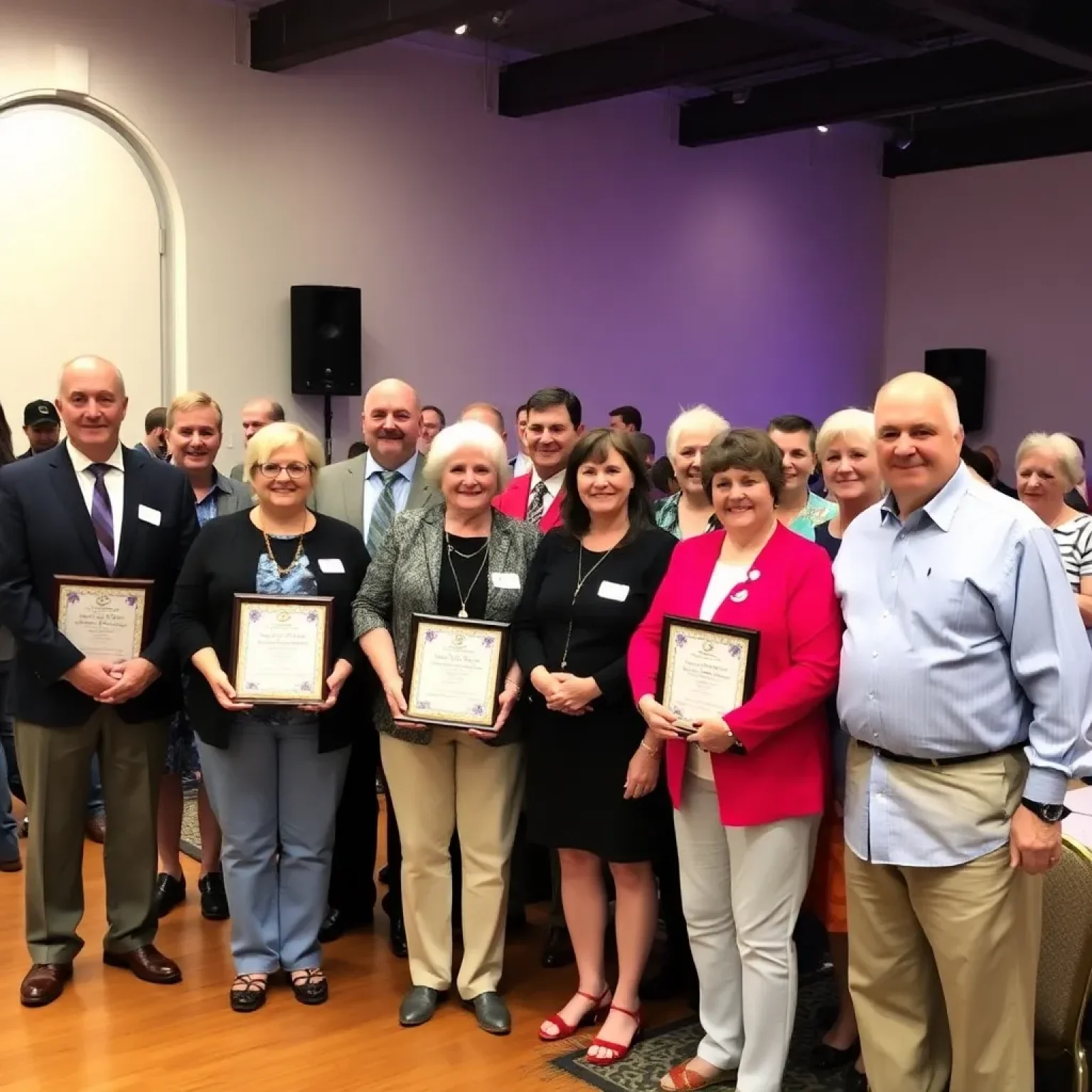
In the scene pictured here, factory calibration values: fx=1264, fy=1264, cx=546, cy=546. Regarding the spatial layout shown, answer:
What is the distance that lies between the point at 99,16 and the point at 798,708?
6662mm

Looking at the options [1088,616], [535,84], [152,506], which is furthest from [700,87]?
[152,506]

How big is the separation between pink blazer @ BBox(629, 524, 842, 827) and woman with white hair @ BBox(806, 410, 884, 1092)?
14cm

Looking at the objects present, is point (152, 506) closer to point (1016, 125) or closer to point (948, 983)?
point (948, 983)

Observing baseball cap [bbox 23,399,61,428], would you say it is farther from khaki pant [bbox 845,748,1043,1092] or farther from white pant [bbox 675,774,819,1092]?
khaki pant [bbox 845,748,1043,1092]

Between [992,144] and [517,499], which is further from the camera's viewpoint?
[992,144]

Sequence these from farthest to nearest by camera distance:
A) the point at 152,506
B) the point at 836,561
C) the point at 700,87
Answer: the point at 700,87 → the point at 152,506 → the point at 836,561

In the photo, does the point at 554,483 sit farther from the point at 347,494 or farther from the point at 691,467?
the point at 347,494

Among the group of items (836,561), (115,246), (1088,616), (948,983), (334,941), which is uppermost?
(115,246)

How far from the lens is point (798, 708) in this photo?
2803mm

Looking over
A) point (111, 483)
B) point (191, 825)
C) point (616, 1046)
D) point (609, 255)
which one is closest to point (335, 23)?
point (609, 255)

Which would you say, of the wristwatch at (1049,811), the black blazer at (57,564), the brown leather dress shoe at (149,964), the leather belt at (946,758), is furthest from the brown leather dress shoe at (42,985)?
the wristwatch at (1049,811)

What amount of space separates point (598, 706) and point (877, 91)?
7576 millimetres

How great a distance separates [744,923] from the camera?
9.68 feet

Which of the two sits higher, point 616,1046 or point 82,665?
point 82,665
